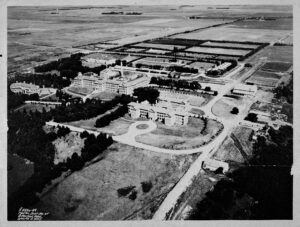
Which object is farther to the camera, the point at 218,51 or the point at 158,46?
the point at 158,46

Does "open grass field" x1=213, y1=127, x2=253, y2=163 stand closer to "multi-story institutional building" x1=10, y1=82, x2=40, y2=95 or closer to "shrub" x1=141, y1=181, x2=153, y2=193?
"shrub" x1=141, y1=181, x2=153, y2=193

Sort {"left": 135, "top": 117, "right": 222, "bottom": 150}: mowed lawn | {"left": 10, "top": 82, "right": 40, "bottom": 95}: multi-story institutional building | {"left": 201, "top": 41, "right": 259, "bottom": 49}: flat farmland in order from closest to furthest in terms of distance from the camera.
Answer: {"left": 135, "top": 117, "right": 222, "bottom": 150}: mowed lawn → {"left": 10, "top": 82, "right": 40, "bottom": 95}: multi-story institutional building → {"left": 201, "top": 41, "right": 259, "bottom": 49}: flat farmland

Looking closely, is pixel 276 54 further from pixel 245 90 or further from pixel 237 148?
pixel 237 148

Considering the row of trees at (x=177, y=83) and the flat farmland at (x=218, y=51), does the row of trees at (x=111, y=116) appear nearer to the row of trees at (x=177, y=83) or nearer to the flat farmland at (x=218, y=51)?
the row of trees at (x=177, y=83)

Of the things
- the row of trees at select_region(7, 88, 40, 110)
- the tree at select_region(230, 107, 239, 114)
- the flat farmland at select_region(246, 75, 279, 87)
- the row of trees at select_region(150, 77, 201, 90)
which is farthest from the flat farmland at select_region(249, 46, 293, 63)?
the row of trees at select_region(7, 88, 40, 110)

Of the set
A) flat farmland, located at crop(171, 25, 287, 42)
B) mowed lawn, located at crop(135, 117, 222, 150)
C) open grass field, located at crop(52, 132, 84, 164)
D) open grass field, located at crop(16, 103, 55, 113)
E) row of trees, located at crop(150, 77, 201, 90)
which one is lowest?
open grass field, located at crop(52, 132, 84, 164)

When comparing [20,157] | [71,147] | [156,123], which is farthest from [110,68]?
[20,157]

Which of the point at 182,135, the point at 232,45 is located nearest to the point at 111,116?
the point at 182,135
